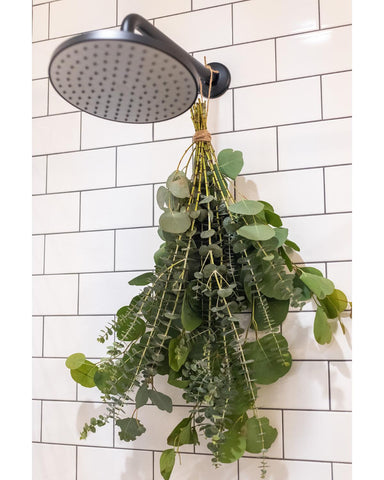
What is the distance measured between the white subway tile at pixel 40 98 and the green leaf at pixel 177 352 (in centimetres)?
70

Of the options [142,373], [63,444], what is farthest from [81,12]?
[63,444]

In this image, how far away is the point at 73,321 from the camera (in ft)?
4.25

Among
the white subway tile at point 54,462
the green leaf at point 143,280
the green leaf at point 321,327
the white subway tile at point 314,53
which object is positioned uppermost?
the white subway tile at point 314,53

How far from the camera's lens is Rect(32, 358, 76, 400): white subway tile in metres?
1.28

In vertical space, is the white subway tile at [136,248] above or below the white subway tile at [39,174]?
below

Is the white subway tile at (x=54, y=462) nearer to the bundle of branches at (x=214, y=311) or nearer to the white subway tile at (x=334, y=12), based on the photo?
the bundle of branches at (x=214, y=311)

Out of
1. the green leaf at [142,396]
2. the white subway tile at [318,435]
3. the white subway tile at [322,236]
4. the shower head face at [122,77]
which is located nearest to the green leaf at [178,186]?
the shower head face at [122,77]

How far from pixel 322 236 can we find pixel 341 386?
0.29 metres

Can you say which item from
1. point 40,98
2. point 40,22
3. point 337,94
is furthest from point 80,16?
point 337,94

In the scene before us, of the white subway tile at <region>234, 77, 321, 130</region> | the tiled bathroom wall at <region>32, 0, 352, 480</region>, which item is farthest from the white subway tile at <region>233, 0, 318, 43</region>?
the white subway tile at <region>234, 77, 321, 130</region>

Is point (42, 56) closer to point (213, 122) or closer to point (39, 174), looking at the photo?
point (39, 174)

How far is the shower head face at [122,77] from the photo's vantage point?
787 mm

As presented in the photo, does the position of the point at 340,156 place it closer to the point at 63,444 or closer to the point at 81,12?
the point at 81,12
